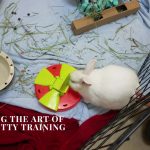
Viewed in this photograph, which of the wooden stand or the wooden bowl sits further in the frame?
the wooden stand

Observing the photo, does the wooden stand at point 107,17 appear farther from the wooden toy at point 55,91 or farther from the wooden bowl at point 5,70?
the wooden bowl at point 5,70

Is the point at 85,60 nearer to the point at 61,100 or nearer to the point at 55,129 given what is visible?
the point at 61,100

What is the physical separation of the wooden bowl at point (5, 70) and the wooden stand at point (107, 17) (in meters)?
0.39

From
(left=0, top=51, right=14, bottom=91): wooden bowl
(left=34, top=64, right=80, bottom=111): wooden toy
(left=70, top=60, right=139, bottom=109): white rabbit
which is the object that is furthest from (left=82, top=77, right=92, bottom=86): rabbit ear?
(left=0, top=51, right=14, bottom=91): wooden bowl

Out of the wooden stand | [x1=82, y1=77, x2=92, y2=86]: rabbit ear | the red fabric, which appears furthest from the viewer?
the wooden stand

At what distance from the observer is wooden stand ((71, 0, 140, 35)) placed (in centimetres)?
A: 158

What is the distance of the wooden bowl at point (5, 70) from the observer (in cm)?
143

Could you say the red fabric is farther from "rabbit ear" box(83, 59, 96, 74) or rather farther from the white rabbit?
"rabbit ear" box(83, 59, 96, 74)

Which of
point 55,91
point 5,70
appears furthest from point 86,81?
point 5,70

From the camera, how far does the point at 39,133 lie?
55.6 inches

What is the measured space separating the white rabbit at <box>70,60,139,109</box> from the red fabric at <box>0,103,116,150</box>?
0.48ft

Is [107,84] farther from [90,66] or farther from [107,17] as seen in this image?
[107,17]

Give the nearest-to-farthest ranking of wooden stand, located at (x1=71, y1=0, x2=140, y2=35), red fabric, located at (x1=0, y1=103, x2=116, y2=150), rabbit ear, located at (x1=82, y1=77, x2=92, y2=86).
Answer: rabbit ear, located at (x1=82, y1=77, x2=92, y2=86) < red fabric, located at (x1=0, y1=103, x2=116, y2=150) < wooden stand, located at (x1=71, y1=0, x2=140, y2=35)

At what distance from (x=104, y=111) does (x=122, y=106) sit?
0.40 ft
